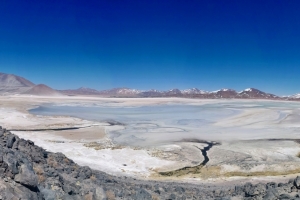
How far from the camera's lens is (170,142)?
29391 mm

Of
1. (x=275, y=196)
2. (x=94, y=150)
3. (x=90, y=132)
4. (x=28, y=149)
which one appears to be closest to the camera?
(x=275, y=196)

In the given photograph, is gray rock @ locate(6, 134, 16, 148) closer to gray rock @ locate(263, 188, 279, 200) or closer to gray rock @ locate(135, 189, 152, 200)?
gray rock @ locate(135, 189, 152, 200)

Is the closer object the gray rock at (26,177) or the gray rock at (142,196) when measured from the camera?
the gray rock at (26,177)

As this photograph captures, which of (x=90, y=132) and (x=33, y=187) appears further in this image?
(x=90, y=132)

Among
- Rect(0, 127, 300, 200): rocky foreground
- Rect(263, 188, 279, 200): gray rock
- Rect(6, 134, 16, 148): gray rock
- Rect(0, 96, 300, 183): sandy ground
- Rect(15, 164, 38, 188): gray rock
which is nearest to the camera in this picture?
Rect(0, 127, 300, 200): rocky foreground

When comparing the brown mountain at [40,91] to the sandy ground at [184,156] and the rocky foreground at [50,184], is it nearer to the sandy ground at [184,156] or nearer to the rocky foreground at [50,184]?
the sandy ground at [184,156]

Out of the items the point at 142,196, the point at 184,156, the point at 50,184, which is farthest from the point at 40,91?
the point at 50,184

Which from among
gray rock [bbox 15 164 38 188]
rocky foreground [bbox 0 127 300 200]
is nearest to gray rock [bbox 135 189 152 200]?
rocky foreground [bbox 0 127 300 200]

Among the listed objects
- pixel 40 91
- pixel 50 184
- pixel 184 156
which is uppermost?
pixel 40 91

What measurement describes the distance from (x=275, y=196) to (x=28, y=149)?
805cm

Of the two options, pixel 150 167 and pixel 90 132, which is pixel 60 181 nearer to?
pixel 150 167

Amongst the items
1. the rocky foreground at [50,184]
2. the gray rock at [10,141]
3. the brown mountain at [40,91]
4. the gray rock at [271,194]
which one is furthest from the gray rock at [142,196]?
the brown mountain at [40,91]

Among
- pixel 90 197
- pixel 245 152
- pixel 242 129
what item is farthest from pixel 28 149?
pixel 242 129

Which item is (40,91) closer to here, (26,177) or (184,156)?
(184,156)
